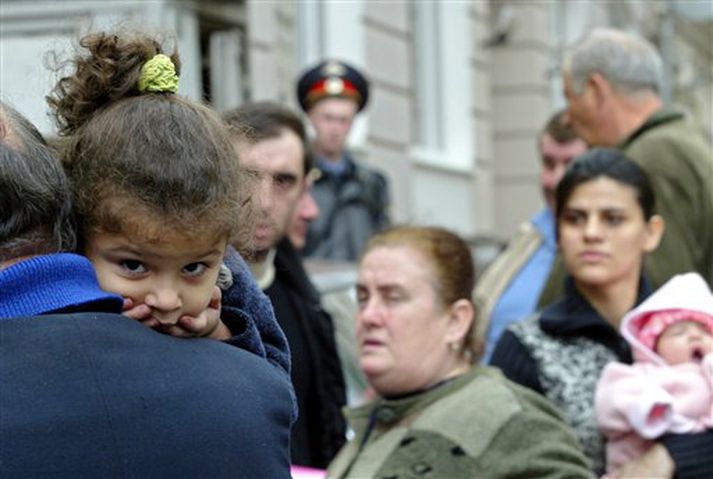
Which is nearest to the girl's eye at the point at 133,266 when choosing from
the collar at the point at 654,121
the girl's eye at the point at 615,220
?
the girl's eye at the point at 615,220

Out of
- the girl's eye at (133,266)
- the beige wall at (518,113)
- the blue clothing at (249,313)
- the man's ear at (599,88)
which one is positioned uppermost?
the girl's eye at (133,266)

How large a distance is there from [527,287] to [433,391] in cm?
229

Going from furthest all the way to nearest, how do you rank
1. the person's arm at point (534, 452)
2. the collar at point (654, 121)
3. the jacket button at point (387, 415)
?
the collar at point (654, 121) → the jacket button at point (387, 415) → the person's arm at point (534, 452)

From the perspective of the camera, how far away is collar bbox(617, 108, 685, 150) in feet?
21.7

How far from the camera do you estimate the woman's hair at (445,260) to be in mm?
5184

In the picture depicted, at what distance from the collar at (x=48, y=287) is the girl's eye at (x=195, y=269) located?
0.60 ft

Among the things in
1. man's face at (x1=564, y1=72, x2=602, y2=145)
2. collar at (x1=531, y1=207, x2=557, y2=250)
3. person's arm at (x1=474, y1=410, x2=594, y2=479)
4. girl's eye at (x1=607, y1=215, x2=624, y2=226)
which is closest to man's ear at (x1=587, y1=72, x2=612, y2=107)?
man's face at (x1=564, y1=72, x2=602, y2=145)

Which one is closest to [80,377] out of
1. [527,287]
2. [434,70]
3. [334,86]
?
[527,287]

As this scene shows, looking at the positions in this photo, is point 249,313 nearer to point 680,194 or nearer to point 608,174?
point 608,174

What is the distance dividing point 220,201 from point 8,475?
0.52m

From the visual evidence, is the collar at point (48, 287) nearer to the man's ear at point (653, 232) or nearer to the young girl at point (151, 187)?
the young girl at point (151, 187)

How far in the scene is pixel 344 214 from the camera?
8969 millimetres

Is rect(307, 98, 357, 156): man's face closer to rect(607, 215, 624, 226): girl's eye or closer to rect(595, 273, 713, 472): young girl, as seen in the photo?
rect(607, 215, 624, 226): girl's eye

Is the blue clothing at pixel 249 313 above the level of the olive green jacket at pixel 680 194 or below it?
above
